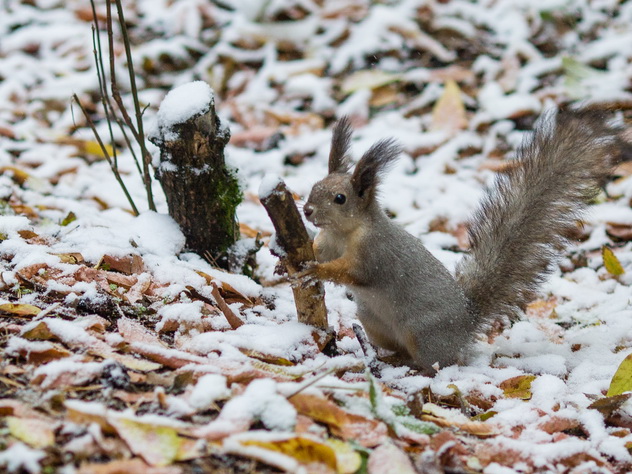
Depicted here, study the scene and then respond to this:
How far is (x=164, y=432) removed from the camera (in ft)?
4.64

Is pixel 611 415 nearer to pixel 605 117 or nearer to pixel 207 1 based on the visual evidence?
pixel 605 117

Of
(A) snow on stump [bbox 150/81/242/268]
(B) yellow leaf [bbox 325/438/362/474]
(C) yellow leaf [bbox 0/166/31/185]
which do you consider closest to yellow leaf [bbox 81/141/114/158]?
(C) yellow leaf [bbox 0/166/31/185]

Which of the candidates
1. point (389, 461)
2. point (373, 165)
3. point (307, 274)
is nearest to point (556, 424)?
point (389, 461)

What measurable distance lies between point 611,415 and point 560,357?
16.4 inches

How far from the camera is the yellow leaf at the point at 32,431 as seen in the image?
1.32 meters

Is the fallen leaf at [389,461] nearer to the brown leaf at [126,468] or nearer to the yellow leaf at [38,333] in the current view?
the brown leaf at [126,468]

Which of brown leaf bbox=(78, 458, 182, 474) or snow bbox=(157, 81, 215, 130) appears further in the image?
snow bbox=(157, 81, 215, 130)

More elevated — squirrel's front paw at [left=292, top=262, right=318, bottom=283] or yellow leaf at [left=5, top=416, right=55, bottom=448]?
squirrel's front paw at [left=292, top=262, right=318, bottom=283]

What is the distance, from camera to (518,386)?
2.23 meters

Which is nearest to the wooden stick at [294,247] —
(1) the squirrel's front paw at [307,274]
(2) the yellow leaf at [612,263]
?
(1) the squirrel's front paw at [307,274]

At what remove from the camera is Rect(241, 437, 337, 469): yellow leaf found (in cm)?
140

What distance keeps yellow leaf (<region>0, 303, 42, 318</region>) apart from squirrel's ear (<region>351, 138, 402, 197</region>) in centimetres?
111

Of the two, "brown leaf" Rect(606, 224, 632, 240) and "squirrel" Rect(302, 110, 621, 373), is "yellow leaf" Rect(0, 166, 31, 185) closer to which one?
"squirrel" Rect(302, 110, 621, 373)

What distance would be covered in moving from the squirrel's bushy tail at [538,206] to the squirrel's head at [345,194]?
52cm
